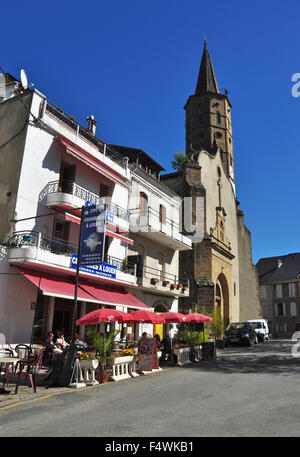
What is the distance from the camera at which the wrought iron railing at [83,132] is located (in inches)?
666

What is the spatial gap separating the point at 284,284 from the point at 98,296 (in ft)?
143

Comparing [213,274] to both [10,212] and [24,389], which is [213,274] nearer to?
[10,212]

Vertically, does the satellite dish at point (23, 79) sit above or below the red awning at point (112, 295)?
above

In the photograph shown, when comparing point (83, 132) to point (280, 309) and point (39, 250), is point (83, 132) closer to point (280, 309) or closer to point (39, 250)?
point (39, 250)

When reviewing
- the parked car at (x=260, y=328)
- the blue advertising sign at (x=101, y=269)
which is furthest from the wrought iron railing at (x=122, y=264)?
the parked car at (x=260, y=328)

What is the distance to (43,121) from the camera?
15453 mm

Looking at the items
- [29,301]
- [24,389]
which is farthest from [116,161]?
[24,389]

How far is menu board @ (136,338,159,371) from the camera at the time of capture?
13.0 metres

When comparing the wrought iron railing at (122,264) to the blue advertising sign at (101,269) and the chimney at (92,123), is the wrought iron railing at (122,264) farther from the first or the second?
the chimney at (92,123)

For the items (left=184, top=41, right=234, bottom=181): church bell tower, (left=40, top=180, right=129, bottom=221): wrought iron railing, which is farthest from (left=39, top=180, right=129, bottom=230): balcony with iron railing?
(left=184, top=41, right=234, bottom=181): church bell tower

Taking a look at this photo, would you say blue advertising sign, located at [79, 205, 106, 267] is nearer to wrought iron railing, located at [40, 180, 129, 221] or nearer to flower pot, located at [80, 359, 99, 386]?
flower pot, located at [80, 359, 99, 386]

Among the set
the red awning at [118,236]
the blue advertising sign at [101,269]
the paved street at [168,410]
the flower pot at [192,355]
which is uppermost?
the red awning at [118,236]

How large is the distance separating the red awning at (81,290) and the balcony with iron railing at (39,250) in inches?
22.2
